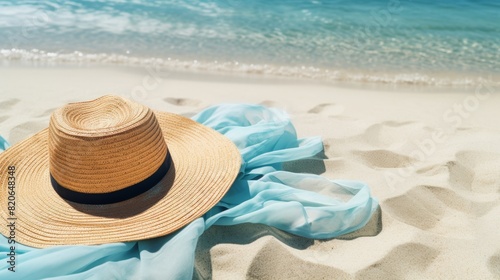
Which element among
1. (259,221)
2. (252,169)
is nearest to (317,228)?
(259,221)

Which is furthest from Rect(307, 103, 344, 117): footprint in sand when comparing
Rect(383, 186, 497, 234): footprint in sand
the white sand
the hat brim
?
the hat brim

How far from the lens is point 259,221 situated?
2230mm

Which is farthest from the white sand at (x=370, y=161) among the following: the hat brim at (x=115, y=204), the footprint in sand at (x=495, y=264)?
the hat brim at (x=115, y=204)

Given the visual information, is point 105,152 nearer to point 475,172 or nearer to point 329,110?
point 475,172

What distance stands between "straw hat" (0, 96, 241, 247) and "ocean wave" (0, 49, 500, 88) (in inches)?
117

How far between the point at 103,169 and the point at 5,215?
56 cm

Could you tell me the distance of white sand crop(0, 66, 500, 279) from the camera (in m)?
2.05

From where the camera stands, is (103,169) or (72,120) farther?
(72,120)

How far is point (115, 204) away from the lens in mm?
2092

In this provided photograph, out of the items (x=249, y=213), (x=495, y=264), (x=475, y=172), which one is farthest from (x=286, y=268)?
(x=475, y=172)

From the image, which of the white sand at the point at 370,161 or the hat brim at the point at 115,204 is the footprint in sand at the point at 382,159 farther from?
the hat brim at the point at 115,204

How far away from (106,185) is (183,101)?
2.17 metres

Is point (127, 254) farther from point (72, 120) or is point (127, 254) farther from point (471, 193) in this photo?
point (471, 193)

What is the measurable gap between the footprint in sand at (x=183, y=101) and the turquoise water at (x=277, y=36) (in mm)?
1144
